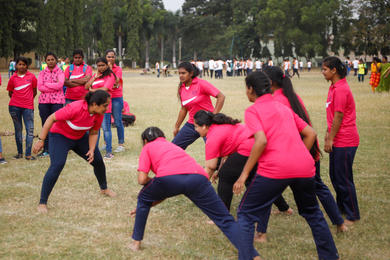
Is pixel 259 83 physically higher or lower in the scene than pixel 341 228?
higher

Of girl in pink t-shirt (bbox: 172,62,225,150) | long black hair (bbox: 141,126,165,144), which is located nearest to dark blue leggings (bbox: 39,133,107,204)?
girl in pink t-shirt (bbox: 172,62,225,150)

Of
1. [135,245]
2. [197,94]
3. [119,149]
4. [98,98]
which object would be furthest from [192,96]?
[119,149]

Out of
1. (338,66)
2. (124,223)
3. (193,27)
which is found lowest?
(124,223)

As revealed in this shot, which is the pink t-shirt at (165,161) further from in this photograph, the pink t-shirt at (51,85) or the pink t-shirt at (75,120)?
the pink t-shirt at (51,85)

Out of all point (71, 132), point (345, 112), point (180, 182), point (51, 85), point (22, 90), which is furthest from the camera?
point (22, 90)

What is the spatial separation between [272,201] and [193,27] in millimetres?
81808

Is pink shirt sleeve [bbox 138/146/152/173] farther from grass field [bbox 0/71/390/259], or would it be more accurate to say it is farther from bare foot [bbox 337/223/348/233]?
bare foot [bbox 337/223/348/233]

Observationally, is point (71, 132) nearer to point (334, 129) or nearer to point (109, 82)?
point (109, 82)

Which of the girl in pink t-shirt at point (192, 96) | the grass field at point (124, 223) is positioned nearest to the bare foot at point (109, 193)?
the grass field at point (124, 223)

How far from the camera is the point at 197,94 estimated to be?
586 centimetres

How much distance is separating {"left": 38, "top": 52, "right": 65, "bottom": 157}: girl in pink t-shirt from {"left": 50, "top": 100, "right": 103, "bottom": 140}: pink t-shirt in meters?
2.70

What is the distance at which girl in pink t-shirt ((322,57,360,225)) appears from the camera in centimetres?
445

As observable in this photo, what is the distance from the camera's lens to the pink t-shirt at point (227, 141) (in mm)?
4129

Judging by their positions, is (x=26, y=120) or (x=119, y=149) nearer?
(x=26, y=120)
